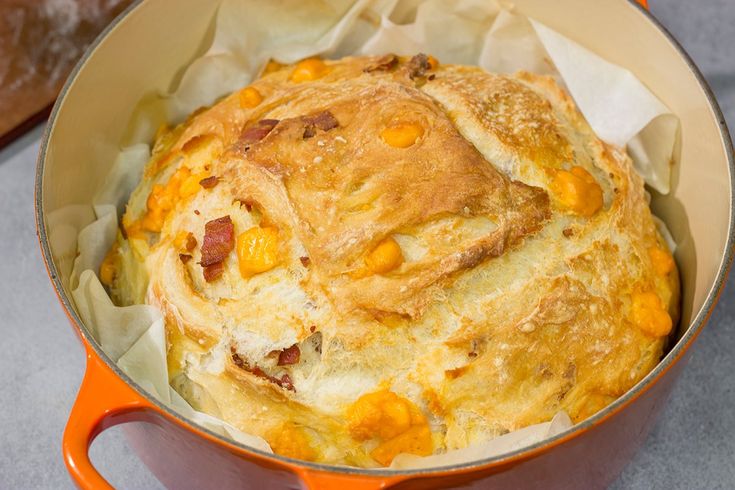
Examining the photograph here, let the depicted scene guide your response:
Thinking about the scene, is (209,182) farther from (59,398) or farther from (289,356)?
(59,398)

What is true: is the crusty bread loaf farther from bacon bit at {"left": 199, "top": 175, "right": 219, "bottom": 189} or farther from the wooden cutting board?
the wooden cutting board

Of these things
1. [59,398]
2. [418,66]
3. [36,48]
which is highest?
[36,48]

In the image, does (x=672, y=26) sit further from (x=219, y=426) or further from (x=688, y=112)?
(x=219, y=426)

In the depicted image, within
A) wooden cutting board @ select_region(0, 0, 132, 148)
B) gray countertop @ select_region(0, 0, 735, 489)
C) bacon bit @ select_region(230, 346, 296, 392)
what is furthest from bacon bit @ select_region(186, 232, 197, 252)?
wooden cutting board @ select_region(0, 0, 132, 148)

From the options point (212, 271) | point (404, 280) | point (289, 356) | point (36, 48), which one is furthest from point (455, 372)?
point (36, 48)

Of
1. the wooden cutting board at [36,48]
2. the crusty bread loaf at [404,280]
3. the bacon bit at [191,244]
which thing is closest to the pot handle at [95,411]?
the crusty bread loaf at [404,280]

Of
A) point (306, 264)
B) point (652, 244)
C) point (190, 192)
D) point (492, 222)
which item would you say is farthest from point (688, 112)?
point (190, 192)
